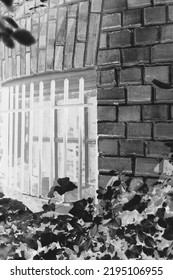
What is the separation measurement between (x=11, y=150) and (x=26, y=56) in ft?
2.89

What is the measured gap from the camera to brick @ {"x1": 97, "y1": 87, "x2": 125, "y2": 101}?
8.35 ft

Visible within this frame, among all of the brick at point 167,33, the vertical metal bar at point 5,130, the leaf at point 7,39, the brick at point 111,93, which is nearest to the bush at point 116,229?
the brick at point 111,93

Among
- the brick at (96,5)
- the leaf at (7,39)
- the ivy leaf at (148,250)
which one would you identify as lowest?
the ivy leaf at (148,250)

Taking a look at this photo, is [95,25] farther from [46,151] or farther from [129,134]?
[46,151]

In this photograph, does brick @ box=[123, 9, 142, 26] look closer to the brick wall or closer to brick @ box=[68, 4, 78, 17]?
the brick wall

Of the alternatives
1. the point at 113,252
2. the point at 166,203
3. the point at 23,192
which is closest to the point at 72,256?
the point at 113,252

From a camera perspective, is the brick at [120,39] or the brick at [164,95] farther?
the brick at [120,39]

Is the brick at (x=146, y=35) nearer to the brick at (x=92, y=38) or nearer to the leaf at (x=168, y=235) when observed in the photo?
the brick at (x=92, y=38)

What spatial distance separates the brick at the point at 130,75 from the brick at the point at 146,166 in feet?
1.49

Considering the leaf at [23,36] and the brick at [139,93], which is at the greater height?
the brick at [139,93]

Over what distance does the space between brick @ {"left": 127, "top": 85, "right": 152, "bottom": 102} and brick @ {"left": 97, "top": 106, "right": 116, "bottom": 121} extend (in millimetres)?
120

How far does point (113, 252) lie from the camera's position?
213cm

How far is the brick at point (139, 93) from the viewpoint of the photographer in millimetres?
2467

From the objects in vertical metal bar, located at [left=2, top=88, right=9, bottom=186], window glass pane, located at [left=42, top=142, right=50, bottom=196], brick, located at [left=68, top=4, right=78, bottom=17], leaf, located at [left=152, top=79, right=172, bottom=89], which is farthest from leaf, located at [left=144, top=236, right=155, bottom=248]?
window glass pane, located at [left=42, top=142, right=50, bottom=196]
